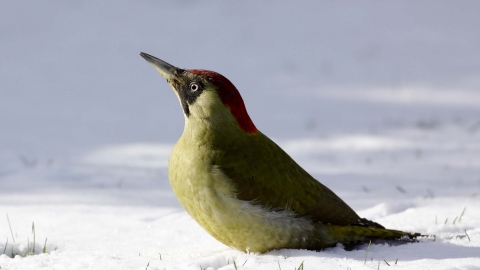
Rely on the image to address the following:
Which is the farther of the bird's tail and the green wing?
the bird's tail

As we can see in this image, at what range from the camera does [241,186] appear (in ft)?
12.1

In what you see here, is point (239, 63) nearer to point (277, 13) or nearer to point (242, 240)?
point (277, 13)

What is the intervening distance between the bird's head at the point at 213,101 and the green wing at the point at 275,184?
0.12 m

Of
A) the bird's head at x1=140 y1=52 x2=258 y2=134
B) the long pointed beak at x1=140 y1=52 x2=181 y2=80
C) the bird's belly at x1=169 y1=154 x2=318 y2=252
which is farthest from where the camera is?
the long pointed beak at x1=140 y1=52 x2=181 y2=80

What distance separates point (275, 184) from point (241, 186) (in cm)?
21

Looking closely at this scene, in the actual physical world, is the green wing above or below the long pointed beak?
below

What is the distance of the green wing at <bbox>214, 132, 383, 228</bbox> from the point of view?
3.73 m

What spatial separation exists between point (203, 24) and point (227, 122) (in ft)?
31.5

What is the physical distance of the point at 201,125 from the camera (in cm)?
388

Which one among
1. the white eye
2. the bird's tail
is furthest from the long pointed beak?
the bird's tail

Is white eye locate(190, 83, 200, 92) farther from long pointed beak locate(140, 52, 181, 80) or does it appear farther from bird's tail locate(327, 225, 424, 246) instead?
bird's tail locate(327, 225, 424, 246)

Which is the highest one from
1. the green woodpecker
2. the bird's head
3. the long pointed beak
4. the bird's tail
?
the long pointed beak

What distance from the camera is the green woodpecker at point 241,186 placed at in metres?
3.67

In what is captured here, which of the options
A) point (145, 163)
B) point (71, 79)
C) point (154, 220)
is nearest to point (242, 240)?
point (154, 220)
